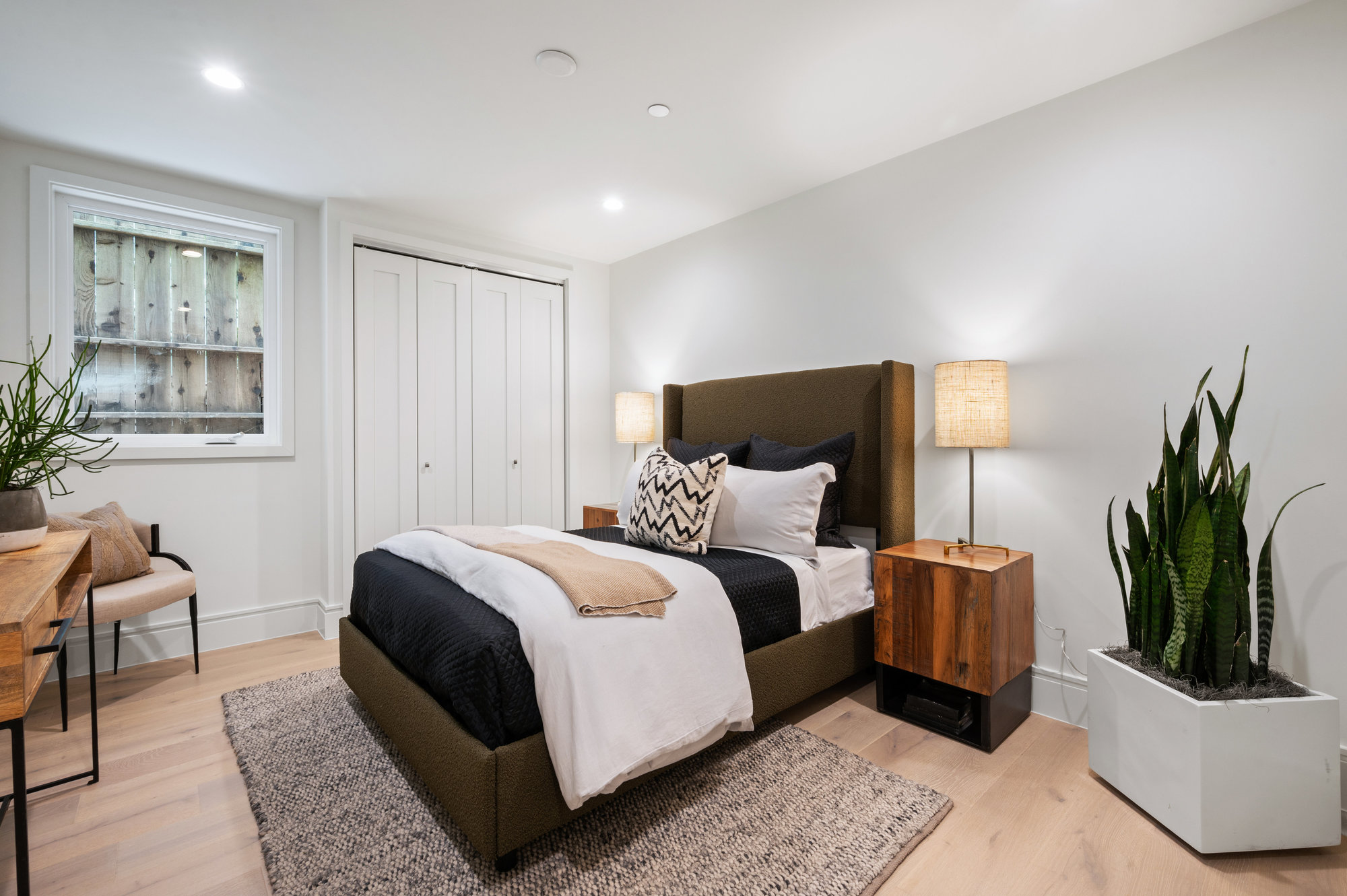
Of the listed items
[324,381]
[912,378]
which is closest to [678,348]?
[912,378]

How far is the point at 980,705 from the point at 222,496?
12.4 feet

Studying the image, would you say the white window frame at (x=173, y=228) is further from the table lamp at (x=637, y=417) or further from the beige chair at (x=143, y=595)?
the table lamp at (x=637, y=417)

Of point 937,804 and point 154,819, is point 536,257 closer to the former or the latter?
point 154,819

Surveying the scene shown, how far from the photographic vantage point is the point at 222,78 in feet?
7.23

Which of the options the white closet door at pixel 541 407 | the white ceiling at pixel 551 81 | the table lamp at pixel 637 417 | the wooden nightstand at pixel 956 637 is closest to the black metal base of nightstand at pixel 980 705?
the wooden nightstand at pixel 956 637

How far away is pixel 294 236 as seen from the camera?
3430 millimetres

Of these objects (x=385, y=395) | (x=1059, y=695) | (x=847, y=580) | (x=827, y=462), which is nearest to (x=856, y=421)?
(x=827, y=462)

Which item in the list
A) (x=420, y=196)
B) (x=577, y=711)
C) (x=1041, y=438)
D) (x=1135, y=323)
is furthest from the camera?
(x=420, y=196)

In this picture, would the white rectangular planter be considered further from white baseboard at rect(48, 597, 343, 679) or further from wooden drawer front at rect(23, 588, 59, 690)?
white baseboard at rect(48, 597, 343, 679)

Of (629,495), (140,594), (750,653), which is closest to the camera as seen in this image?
(750,653)

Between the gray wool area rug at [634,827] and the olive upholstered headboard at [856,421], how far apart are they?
109cm

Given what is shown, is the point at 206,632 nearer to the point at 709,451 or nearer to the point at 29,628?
the point at 29,628

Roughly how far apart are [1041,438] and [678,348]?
2.26m

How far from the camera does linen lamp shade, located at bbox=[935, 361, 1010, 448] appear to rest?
2314 mm
